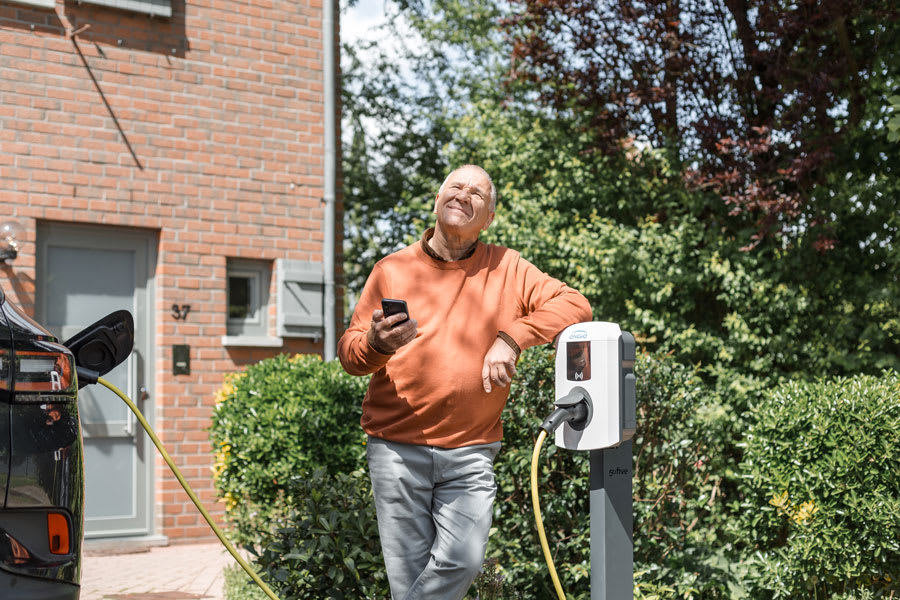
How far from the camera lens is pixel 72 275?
739 cm

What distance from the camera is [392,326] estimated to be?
9.00 feet

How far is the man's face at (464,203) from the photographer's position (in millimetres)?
3123

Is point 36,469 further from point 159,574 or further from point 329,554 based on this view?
point 159,574

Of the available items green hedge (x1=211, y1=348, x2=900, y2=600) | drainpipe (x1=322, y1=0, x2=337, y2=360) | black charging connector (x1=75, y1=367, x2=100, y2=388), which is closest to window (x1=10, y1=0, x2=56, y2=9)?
drainpipe (x1=322, y1=0, x2=337, y2=360)

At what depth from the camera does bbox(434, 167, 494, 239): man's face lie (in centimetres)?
312

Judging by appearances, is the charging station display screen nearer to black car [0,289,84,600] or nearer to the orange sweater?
the orange sweater

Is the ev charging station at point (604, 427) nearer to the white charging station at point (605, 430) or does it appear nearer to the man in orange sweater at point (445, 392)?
the white charging station at point (605, 430)

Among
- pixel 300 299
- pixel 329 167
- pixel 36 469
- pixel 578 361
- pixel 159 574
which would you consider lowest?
pixel 159 574

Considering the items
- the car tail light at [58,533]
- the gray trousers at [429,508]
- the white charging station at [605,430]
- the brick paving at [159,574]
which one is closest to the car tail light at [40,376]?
the car tail light at [58,533]

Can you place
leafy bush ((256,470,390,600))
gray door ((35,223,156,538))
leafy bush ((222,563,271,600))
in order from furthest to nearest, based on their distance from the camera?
1. gray door ((35,223,156,538))
2. leafy bush ((222,563,271,600))
3. leafy bush ((256,470,390,600))

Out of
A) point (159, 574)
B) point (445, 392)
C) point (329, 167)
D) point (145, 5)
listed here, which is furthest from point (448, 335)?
point (145, 5)

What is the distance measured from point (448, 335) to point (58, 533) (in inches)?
51.0

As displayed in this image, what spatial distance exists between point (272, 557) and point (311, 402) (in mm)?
2056

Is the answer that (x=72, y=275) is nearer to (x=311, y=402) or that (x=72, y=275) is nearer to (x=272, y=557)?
(x=311, y=402)
